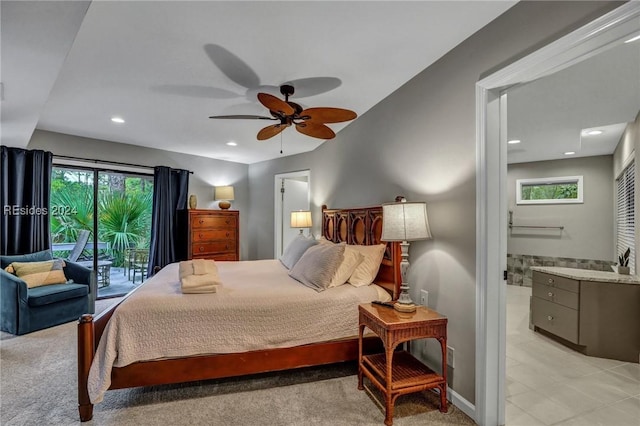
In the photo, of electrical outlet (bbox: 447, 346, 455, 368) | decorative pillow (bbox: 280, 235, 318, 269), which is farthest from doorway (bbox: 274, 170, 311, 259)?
electrical outlet (bbox: 447, 346, 455, 368)

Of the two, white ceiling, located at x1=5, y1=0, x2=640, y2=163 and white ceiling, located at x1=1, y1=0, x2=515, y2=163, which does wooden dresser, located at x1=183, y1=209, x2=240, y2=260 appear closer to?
white ceiling, located at x1=5, y1=0, x2=640, y2=163

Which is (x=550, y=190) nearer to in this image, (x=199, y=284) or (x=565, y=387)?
(x=565, y=387)

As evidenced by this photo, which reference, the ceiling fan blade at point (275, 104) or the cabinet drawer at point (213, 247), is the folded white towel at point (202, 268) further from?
the cabinet drawer at point (213, 247)

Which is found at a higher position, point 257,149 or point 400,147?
point 257,149

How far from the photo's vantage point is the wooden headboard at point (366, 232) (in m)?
2.59

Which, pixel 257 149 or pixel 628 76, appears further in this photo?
pixel 257 149

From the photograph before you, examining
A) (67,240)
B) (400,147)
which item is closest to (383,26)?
(400,147)

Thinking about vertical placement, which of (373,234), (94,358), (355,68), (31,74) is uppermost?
(355,68)

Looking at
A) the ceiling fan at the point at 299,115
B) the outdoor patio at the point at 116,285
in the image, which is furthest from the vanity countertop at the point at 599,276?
the outdoor patio at the point at 116,285

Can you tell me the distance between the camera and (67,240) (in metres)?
4.37

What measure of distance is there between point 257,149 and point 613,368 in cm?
501

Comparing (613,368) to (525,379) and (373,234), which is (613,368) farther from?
(373,234)

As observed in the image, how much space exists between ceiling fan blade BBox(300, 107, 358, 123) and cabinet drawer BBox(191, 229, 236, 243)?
131 inches

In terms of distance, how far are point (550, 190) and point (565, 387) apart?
14.3ft
